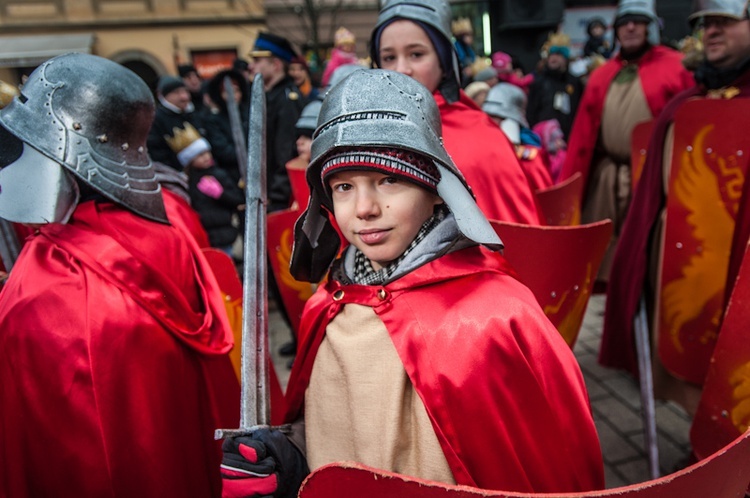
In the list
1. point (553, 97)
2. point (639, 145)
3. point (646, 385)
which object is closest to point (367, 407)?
point (646, 385)

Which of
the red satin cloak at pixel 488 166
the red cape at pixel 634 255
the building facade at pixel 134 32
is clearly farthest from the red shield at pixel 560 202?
the building facade at pixel 134 32

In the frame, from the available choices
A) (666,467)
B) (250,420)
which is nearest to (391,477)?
(250,420)

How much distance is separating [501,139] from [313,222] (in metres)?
1.38

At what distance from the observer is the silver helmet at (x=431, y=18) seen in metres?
2.40

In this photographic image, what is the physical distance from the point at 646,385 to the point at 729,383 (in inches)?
40.8

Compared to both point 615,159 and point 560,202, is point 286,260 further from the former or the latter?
point 615,159

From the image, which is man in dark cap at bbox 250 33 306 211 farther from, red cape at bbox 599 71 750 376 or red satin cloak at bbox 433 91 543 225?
red cape at bbox 599 71 750 376

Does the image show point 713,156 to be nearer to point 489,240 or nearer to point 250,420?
point 489,240

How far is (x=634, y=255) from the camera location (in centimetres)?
318

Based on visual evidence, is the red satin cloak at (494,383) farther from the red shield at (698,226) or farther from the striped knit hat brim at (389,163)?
the red shield at (698,226)

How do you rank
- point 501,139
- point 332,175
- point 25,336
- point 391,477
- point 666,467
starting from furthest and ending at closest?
point 666,467 < point 501,139 < point 25,336 < point 332,175 < point 391,477

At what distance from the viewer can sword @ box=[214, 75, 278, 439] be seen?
4.38 ft

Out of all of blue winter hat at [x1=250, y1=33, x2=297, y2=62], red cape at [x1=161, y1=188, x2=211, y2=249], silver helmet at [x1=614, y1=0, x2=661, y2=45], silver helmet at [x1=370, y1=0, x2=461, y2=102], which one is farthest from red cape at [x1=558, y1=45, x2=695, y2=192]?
red cape at [x1=161, y1=188, x2=211, y2=249]

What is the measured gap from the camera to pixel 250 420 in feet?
4.41
